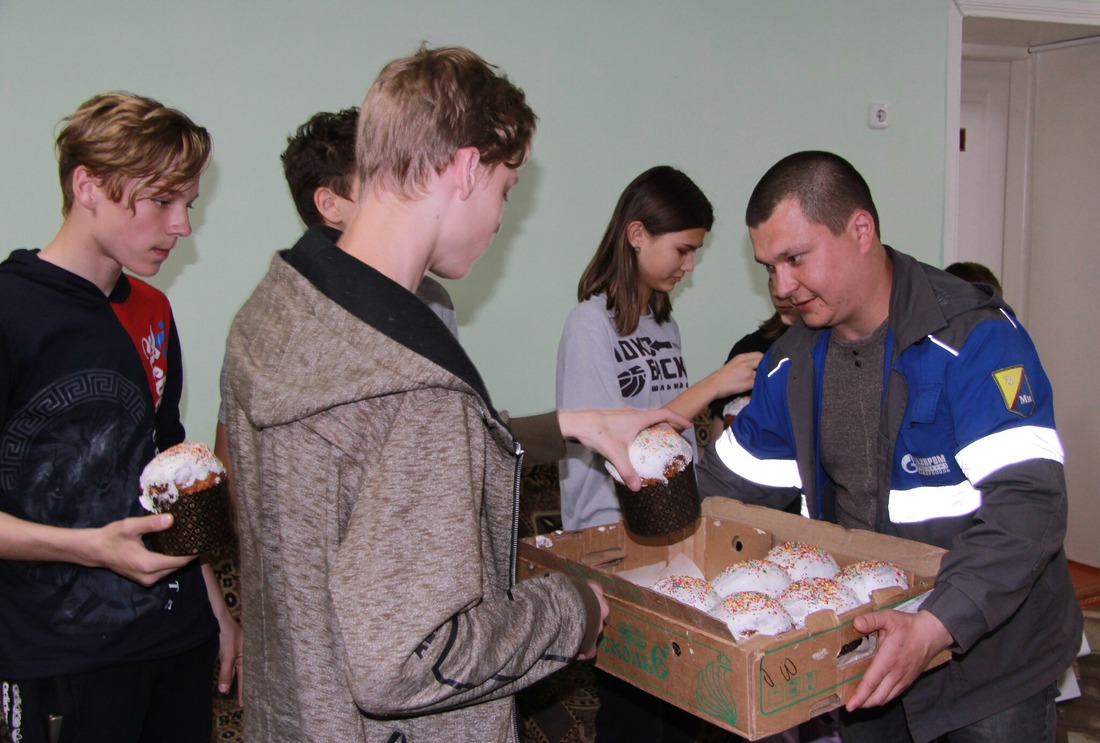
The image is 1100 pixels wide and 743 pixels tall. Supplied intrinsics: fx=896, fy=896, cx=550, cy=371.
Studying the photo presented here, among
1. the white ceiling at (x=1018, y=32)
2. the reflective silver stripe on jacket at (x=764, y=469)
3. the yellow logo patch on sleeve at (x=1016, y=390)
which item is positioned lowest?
the reflective silver stripe on jacket at (x=764, y=469)

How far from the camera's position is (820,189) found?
6.18 ft

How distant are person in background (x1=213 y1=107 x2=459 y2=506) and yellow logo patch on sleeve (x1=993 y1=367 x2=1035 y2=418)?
112cm

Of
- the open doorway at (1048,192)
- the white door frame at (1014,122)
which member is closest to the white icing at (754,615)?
the white door frame at (1014,122)

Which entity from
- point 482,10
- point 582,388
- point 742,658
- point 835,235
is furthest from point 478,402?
point 482,10

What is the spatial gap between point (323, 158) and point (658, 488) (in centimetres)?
109

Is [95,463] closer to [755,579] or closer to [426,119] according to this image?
[426,119]

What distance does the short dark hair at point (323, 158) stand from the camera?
205cm

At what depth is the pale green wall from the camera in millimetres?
2668

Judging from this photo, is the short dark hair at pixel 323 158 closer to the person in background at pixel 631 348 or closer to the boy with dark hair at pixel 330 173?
the boy with dark hair at pixel 330 173

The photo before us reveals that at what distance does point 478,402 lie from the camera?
105 centimetres

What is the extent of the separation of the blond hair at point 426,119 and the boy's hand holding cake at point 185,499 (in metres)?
0.69

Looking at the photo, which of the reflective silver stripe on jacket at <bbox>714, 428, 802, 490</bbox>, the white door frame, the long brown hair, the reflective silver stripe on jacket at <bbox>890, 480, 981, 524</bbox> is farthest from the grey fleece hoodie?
the white door frame

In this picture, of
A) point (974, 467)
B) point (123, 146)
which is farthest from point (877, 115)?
point (123, 146)

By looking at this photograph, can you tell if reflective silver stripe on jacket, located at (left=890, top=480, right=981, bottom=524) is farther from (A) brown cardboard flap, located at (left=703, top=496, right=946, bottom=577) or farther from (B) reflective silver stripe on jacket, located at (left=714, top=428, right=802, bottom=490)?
(B) reflective silver stripe on jacket, located at (left=714, top=428, right=802, bottom=490)
